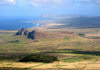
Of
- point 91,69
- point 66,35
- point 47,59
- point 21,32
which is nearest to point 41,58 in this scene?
point 47,59

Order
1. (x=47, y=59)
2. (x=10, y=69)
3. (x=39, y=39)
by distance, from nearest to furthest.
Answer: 1. (x=10, y=69)
2. (x=47, y=59)
3. (x=39, y=39)

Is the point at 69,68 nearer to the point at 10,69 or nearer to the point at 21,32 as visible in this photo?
the point at 10,69

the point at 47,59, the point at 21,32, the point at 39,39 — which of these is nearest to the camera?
the point at 47,59

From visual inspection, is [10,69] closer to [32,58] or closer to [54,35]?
[32,58]

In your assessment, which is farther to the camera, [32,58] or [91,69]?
[32,58]

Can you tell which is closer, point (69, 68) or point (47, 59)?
point (69, 68)

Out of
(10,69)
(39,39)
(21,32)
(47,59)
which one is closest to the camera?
(10,69)

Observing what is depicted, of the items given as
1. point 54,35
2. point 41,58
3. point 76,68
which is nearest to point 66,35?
point 54,35

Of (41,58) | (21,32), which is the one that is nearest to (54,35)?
(21,32)
